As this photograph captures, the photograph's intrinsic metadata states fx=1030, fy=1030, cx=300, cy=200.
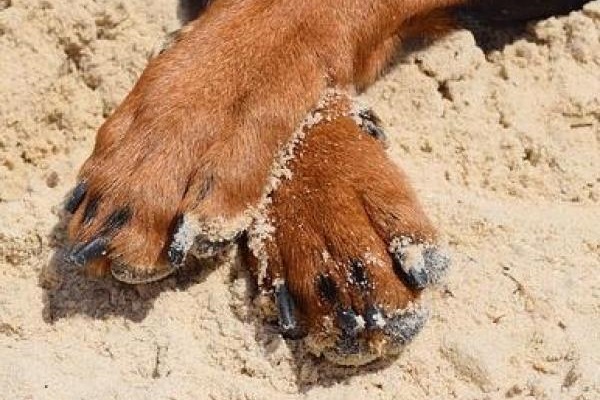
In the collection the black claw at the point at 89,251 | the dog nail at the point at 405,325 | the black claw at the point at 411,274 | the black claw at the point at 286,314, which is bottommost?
the dog nail at the point at 405,325

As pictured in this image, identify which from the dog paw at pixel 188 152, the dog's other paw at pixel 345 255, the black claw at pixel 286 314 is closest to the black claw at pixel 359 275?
the dog's other paw at pixel 345 255

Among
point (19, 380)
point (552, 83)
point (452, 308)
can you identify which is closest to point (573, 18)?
point (552, 83)

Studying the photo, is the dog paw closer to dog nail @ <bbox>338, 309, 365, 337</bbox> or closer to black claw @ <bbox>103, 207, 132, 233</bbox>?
black claw @ <bbox>103, 207, 132, 233</bbox>

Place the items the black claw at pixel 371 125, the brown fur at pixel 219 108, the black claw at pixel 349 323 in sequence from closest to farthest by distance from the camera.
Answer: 1. the black claw at pixel 349 323
2. the brown fur at pixel 219 108
3. the black claw at pixel 371 125

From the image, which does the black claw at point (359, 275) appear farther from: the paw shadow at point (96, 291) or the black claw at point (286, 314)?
the paw shadow at point (96, 291)

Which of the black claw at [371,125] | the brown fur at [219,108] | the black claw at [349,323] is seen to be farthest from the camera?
the black claw at [371,125]

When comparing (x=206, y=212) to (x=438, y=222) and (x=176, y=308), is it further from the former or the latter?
(x=438, y=222)

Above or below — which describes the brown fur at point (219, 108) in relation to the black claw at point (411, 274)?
above

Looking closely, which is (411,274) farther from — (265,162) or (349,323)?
(265,162)
